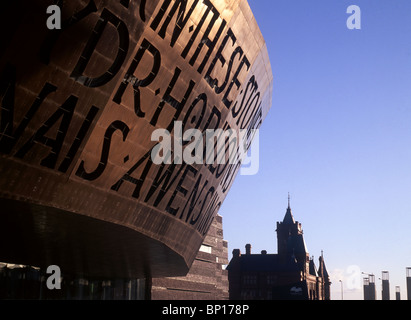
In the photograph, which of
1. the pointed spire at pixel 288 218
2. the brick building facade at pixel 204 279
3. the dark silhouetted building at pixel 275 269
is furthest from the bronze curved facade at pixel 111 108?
the pointed spire at pixel 288 218

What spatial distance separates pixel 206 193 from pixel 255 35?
31.2 feet

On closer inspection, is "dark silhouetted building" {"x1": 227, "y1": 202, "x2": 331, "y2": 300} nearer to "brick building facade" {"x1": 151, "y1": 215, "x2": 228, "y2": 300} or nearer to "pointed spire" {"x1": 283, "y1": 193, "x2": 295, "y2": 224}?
"pointed spire" {"x1": 283, "y1": 193, "x2": 295, "y2": 224}

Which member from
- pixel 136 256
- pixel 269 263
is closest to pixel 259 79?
pixel 136 256

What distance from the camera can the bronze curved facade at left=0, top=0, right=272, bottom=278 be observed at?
1549cm

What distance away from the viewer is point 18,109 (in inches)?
607

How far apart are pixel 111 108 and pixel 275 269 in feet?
323

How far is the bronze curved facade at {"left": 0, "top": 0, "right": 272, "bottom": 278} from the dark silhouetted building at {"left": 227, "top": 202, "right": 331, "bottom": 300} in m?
85.7

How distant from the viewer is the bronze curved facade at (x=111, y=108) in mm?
15492

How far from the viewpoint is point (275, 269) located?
365 ft

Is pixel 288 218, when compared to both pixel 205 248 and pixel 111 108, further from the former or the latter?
pixel 111 108

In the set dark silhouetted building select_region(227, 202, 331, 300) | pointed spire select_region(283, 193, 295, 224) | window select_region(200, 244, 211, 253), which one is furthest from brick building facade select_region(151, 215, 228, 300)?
pointed spire select_region(283, 193, 295, 224)

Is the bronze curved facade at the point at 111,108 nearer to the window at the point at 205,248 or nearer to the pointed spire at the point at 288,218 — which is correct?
the window at the point at 205,248

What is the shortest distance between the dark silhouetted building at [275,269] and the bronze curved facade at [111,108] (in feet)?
281
